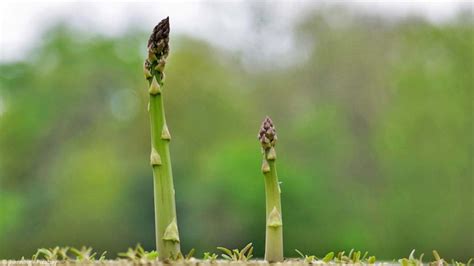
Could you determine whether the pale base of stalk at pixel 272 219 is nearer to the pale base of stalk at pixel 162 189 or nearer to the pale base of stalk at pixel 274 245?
the pale base of stalk at pixel 274 245

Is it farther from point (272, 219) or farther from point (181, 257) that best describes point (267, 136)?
point (181, 257)

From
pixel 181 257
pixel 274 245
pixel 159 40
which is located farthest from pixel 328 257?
pixel 159 40

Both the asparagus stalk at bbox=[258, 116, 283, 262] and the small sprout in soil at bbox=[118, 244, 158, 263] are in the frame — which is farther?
the asparagus stalk at bbox=[258, 116, 283, 262]

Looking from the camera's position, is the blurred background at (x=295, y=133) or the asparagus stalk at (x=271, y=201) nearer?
the asparagus stalk at (x=271, y=201)

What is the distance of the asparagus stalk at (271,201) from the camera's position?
3.54 feet

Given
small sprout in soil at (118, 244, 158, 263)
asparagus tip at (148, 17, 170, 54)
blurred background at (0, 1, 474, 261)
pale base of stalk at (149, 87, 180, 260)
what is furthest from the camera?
blurred background at (0, 1, 474, 261)

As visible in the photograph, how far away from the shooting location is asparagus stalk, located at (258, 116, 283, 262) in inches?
42.5

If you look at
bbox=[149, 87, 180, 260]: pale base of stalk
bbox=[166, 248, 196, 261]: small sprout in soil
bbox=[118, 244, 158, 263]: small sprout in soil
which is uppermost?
bbox=[149, 87, 180, 260]: pale base of stalk

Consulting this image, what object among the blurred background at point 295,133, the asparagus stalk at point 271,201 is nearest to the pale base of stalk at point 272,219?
the asparagus stalk at point 271,201

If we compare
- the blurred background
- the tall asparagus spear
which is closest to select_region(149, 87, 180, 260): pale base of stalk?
the tall asparagus spear

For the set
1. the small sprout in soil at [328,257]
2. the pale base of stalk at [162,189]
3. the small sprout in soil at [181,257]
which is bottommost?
the small sprout in soil at [328,257]

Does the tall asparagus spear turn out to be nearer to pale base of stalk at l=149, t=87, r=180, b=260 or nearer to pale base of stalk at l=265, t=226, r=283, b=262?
pale base of stalk at l=149, t=87, r=180, b=260

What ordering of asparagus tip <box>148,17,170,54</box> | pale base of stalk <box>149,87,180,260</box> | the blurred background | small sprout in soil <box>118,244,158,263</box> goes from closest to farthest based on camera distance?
small sprout in soil <box>118,244,158,263</box>
pale base of stalk <box>149,87,180,260</box>
asparagus tip <box>148,17,170,54</box>
the blurred background

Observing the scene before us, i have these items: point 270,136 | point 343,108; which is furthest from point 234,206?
point 270,136
